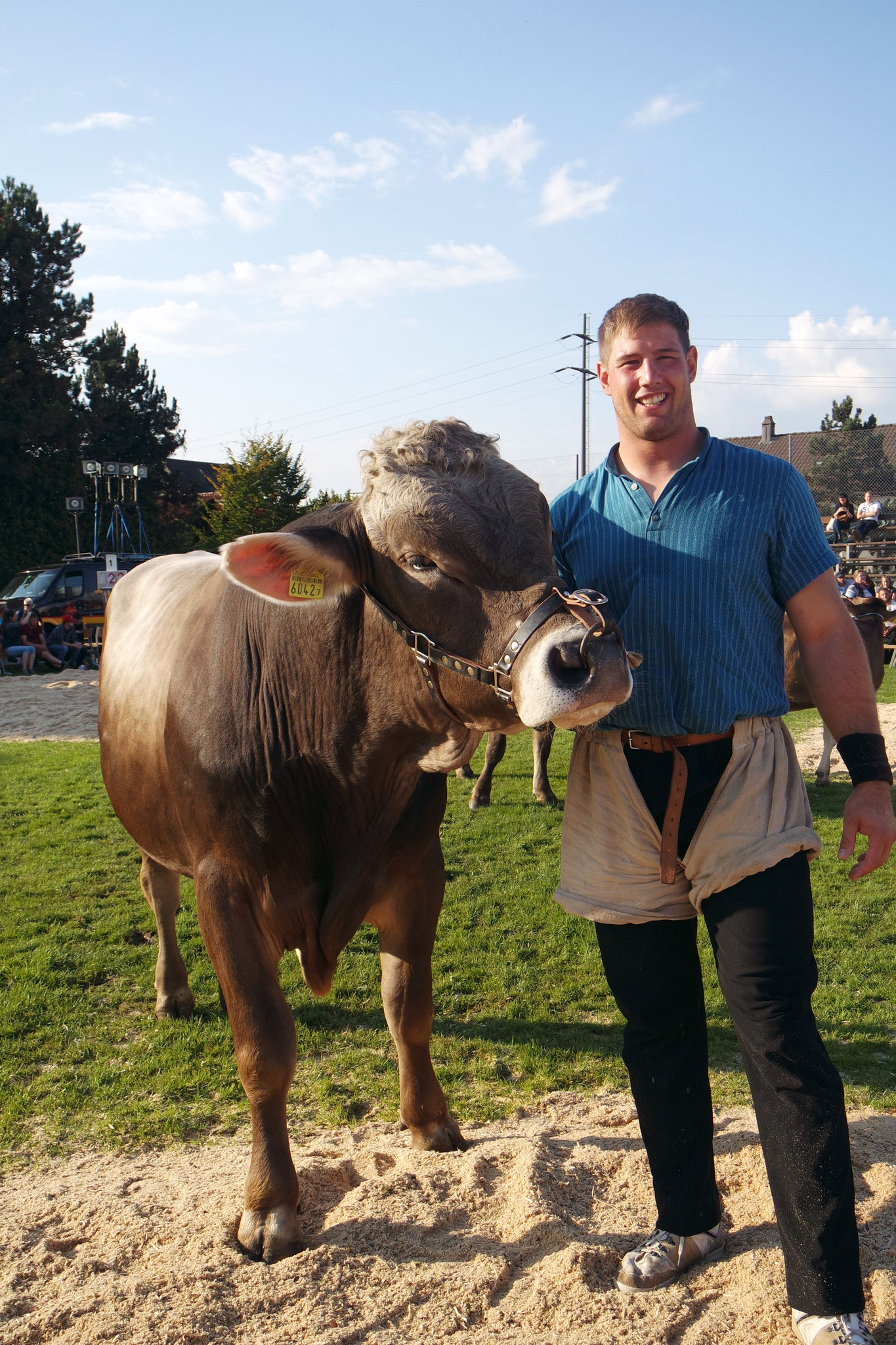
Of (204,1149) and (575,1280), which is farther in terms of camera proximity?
(204,1149)

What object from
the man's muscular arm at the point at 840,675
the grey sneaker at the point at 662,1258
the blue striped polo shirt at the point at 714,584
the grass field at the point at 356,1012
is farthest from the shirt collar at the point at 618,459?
the grass field at the point at 356,1012

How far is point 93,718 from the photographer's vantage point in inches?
603

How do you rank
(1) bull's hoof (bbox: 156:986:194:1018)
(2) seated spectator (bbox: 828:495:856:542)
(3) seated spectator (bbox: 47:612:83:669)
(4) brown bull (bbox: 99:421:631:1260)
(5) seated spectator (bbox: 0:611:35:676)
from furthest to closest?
(2) seated spectator (bbox: 828:495:856:542), (3) seated spectator (bbox: 47:612:83:669), (5) seated spectator (bbox: 0:611:35:676), (1) bull's hoof (bbox: 156:986:194:1018), (4) brown bull (bbox: 99:421:631:1260)

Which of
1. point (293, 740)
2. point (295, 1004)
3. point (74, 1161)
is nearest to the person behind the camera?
point (293, 740)

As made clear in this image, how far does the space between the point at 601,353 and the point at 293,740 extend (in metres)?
1.57

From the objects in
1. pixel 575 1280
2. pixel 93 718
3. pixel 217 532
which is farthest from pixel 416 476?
pixel 217 532

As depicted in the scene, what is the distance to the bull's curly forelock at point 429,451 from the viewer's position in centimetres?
265

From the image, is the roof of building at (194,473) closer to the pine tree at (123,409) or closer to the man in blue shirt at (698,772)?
the pine tree at (123,409)

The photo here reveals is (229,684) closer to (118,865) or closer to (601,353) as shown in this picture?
(601,353)

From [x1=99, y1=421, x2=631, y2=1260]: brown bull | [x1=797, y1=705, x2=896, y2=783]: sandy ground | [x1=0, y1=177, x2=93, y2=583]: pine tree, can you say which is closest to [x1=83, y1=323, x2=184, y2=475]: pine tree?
[x1=0, y1=177, x2=93, y2=583]: pine tree

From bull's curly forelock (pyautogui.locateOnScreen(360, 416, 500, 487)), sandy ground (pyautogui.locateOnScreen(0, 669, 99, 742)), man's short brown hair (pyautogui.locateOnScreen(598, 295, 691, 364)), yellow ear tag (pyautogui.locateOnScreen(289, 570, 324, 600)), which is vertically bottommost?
sandy ground (pyautogui.locateOnScreen(0, 669, 99, 742))

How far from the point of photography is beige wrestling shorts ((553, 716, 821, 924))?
260cm

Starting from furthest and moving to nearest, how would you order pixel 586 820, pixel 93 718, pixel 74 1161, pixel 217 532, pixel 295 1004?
pixel 217 532
pixel 93 718
pixel 295 1004
pixel 74 1161
pixel 586 820

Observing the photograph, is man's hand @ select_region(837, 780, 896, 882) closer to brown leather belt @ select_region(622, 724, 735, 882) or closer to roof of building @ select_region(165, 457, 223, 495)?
brown leather belt @ select_region(622, 724, 735, 882)
